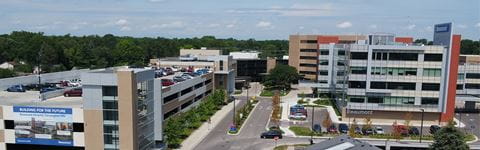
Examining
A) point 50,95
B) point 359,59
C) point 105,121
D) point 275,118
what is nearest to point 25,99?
point 50,95

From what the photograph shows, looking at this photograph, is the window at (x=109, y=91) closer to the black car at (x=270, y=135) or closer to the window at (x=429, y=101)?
the black car at (x=270, y=135)

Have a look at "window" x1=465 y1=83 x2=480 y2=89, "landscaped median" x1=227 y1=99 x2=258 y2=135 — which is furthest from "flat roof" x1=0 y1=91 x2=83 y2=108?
"window" x1=465 y1=83 x2=480 y2=89

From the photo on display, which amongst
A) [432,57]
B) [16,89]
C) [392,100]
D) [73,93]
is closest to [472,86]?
[432,57]

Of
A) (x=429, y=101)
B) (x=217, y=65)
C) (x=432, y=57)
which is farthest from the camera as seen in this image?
(x=217, y=65)

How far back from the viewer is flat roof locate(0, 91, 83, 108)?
141ft

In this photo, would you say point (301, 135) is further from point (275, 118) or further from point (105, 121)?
point (105, 121)

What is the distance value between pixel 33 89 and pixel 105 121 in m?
24.1

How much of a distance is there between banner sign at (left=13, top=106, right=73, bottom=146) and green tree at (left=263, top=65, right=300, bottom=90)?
2569 inches

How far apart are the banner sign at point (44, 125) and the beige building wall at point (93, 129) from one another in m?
1.83

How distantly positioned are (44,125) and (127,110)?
904cm

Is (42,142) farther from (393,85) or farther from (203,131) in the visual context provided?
(393,85)

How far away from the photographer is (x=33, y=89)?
57.0 metres

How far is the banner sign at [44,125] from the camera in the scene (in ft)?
131

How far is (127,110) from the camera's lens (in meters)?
37.9
